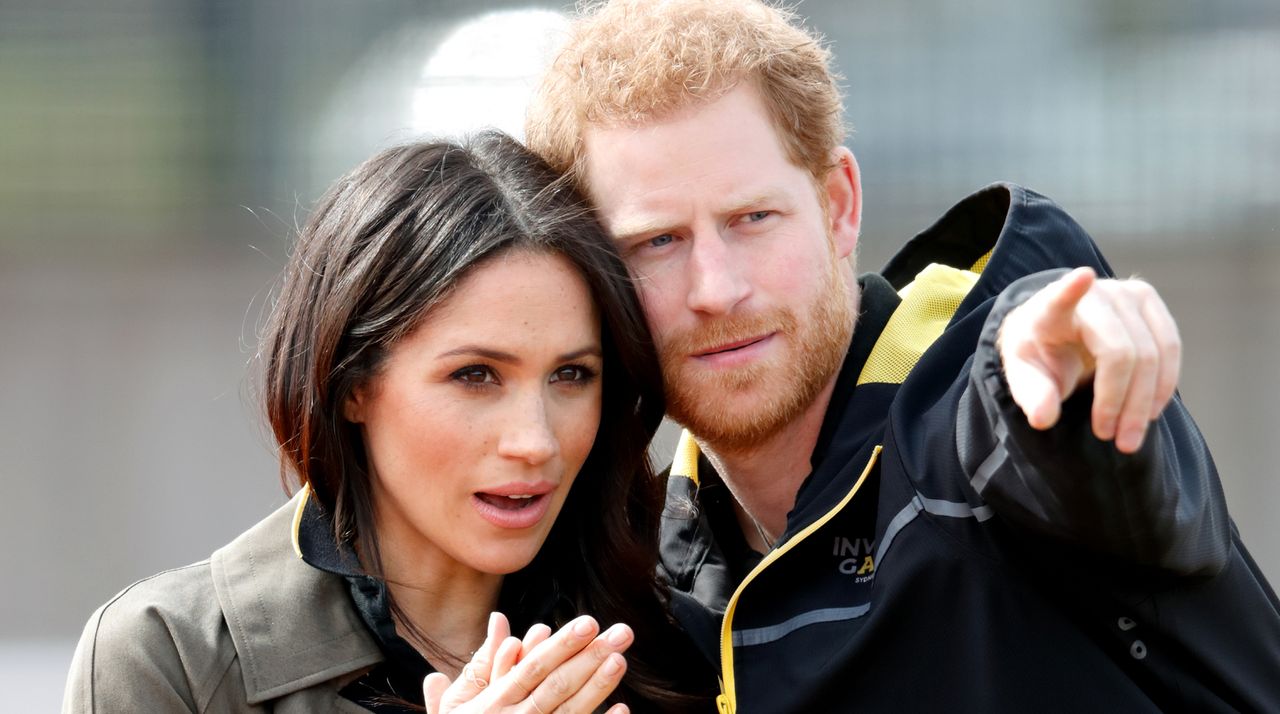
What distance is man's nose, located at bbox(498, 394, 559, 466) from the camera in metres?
1.85

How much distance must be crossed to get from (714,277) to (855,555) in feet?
1.51

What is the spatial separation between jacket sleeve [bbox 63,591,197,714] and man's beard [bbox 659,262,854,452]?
Result: 0.83 meters

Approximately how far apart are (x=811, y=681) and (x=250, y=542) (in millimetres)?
843

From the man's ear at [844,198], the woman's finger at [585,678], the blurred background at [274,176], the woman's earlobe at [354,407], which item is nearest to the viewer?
the woman's finger at [585,678]

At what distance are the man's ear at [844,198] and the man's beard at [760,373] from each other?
183 millimetres

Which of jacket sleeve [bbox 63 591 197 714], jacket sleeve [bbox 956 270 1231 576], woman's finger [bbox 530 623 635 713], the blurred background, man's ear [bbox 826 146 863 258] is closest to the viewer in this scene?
jacket sleeve [bbox 956 270 1231 576]

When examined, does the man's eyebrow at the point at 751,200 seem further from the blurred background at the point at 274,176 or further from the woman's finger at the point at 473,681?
the blurred background at the point at 274,176

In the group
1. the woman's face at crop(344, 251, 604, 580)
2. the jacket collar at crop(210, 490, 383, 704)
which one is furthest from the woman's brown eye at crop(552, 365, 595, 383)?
the jacket collar at crop(210, 490, 383, 704)

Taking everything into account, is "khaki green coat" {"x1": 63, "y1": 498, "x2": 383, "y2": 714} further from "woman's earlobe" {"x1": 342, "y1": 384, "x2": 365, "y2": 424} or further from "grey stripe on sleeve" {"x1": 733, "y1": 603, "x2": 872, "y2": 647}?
"grey stripe on sleeve" {"x1": 733, "y1": 603, "x2": 872, "y2": 647}

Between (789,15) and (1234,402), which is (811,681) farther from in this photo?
Answer: (1234,402)

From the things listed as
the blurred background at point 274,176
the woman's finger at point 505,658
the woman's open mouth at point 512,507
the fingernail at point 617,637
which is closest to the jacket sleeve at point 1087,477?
the fingernail at point 617,637

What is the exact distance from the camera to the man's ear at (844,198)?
2.28 meters

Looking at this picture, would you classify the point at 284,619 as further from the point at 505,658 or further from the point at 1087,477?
the point at 1087,477

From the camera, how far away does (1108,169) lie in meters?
4.98
